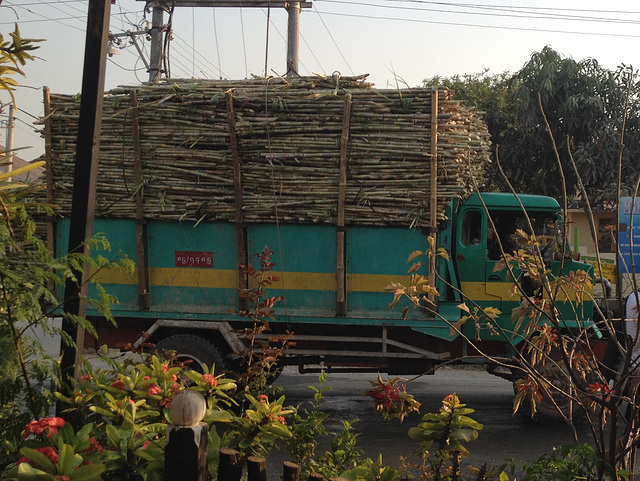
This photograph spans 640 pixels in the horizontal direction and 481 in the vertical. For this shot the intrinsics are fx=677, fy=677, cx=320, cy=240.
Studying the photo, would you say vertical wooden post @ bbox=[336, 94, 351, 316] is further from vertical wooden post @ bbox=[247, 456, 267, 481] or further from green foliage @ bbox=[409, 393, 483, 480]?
vertical wooden post @ bbox=[247, 456, 267, 481]

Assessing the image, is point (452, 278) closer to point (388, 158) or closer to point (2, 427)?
point (388, 158)

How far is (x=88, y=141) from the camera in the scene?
3.37 meters

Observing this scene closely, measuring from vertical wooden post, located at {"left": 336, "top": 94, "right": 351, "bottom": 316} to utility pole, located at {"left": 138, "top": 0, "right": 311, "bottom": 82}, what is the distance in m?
4.37

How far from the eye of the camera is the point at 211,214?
264 inches

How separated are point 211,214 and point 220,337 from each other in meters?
1.26

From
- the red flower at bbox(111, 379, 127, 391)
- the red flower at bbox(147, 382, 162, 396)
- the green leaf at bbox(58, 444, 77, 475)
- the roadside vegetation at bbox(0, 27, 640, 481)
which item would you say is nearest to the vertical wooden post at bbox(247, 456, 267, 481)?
the roadside vegetation at bbox(0, 27, 640, 481)

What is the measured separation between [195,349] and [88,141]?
12.2 ft

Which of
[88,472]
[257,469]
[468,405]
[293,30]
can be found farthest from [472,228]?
[293,30]

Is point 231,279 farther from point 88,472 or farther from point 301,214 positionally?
point 88,472

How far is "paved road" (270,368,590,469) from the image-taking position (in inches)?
247

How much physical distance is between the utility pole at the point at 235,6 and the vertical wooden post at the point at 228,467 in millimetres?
8763

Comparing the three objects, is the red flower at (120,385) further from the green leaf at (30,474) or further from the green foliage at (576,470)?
the green foliage at (576,470)

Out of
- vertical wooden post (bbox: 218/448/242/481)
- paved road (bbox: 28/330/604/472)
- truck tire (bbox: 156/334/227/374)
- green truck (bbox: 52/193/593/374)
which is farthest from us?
truck tire (bbox: 156/334/227/374)

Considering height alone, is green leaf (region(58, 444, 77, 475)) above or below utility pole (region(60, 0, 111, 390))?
below
